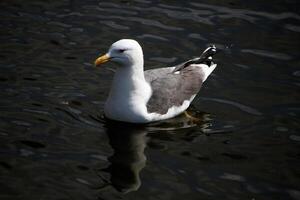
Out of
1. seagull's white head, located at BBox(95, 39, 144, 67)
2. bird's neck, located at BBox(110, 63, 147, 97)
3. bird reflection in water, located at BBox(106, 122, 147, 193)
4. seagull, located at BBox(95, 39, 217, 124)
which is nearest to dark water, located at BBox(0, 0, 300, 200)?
bird reflection in water, located at BBox(106, 122, 147, 193)

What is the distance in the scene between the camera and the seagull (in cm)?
970

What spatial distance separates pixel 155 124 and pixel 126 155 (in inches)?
46.6

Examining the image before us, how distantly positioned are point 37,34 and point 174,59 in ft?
9.36

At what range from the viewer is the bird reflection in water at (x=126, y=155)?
8234 millimetres

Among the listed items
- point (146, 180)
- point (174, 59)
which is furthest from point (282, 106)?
point (146, 180)

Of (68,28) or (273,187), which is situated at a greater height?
(68,28)

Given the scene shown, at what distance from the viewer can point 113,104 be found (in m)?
9.82

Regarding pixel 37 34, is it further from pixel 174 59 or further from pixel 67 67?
pixel 174 59

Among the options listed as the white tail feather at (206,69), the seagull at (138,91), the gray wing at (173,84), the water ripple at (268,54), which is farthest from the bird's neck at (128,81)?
the water ripple at (268,54)

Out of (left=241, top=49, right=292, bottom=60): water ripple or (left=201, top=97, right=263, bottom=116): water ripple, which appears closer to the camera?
(left=201, top=97, right=263, bottom=116): water ripple

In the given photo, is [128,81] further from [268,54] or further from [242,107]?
[268,54]

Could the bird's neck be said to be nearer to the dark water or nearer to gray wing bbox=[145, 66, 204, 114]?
gray wing bbox=[145, 66, 204, 114]

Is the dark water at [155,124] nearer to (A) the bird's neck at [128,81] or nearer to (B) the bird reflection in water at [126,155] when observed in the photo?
(B) the bird reflection in water at [126,155]

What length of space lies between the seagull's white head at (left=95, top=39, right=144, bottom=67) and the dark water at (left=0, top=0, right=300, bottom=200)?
0.96 meters
